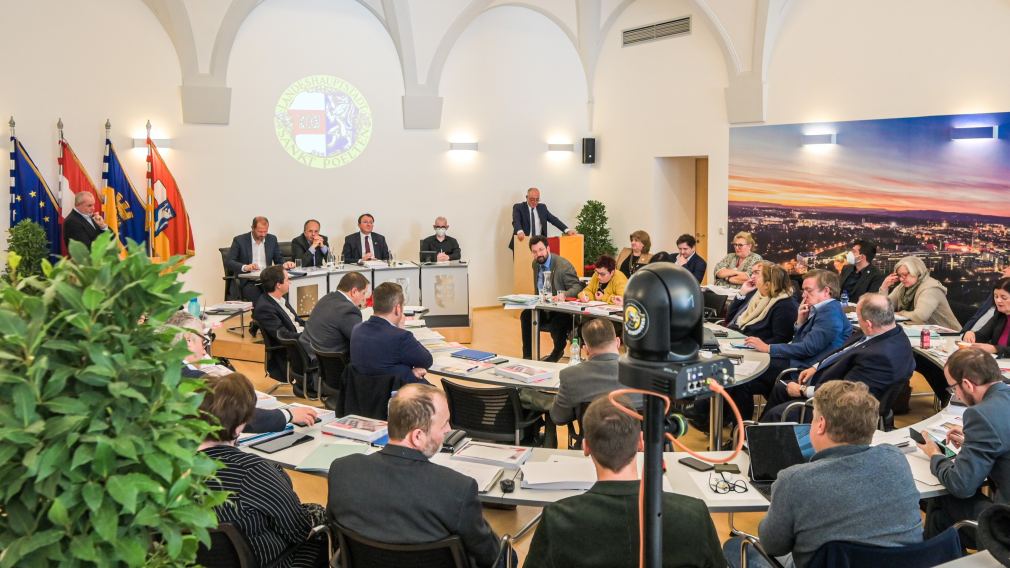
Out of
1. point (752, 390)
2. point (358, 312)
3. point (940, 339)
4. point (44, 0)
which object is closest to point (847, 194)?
point (940, 339)

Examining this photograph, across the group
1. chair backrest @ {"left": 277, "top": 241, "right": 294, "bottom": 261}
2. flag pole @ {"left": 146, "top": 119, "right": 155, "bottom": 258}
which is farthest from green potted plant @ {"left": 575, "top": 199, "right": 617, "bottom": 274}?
flag pole @ {"left": 146, "top": 119, "right": 155, "bottom": 258}

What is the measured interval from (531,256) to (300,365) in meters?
5.54

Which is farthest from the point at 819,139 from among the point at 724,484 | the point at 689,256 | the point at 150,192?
the point at 150,192

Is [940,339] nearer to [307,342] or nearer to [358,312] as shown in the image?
[358,312]

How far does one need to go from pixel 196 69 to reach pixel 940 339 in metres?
8.73

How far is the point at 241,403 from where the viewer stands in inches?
132

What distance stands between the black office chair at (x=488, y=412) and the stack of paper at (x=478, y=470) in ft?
3.64

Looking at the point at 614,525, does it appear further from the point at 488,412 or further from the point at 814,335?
the point at 814,335

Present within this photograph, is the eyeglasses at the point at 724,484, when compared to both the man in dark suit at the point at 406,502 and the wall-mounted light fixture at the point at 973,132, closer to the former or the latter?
the man in dark suit at the point at 406,502

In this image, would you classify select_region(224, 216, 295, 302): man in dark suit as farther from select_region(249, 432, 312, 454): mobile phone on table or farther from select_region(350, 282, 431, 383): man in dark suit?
select_region(249, 432, 312, 454): mobile phone on table

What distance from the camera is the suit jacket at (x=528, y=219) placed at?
41.5 ft

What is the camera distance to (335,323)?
20.1 feet

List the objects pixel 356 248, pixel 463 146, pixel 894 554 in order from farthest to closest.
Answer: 1. pixel 463 146
2. pixel 356 248
3. pixel 894 554

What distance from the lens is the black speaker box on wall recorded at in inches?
526
